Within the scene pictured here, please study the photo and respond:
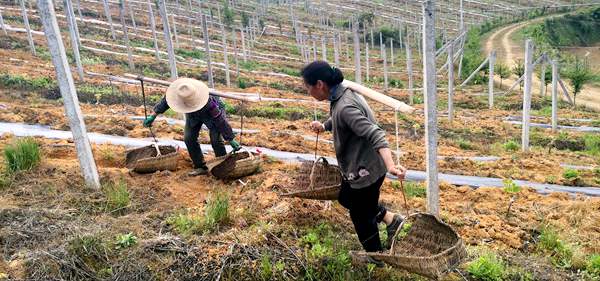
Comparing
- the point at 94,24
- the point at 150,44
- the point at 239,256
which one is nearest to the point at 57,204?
the point at 239,256

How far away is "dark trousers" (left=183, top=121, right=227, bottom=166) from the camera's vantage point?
541 centimetres

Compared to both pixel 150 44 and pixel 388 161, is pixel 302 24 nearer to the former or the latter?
pixel 150 44

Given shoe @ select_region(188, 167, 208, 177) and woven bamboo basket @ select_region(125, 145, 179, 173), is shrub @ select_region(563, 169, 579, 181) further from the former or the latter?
woven bamboo basket @ select_region(125, 145, 179, 173)

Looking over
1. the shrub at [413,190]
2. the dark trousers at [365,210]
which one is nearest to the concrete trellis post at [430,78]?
the dark trousers at [365,210]

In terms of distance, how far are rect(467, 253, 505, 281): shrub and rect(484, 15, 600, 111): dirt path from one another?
24.8 meters

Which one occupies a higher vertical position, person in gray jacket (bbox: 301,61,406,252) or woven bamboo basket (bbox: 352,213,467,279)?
person in gray jacket (bbox: 301,61,406,252)

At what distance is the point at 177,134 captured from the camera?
8336 millimetres

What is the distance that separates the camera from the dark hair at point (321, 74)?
320cm

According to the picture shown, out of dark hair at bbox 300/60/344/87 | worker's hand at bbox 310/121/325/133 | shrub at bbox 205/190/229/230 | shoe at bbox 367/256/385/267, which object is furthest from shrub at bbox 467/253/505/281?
shrub at bbox 205/190/229/230

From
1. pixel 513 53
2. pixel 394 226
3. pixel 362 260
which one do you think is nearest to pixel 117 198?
pixel 362 260

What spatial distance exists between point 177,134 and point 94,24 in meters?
29.6

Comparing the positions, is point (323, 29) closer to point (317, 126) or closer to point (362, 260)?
point (317, 126)

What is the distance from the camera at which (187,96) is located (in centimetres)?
504

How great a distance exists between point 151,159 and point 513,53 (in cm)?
4016
